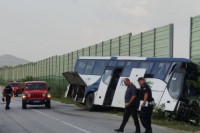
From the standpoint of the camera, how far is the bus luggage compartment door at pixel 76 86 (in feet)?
93.9

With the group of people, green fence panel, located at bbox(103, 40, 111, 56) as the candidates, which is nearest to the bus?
the group of people

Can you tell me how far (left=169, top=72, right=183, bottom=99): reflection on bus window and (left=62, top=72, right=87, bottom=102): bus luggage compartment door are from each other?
27.3 ft

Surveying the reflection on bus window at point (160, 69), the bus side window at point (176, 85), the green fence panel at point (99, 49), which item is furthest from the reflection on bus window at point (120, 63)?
the green fence panel at point (99, 49)

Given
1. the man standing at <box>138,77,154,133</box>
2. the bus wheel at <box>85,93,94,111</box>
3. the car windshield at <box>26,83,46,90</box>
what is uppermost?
the man standing at <box>138,77,154,133</box>

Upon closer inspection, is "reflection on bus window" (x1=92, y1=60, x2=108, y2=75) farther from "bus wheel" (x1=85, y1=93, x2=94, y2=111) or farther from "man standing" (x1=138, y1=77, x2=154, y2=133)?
"man standing" (x1=138, y1=77, x2=154, y2=133)

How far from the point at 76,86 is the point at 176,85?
9.87 metres

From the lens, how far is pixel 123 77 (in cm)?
2530

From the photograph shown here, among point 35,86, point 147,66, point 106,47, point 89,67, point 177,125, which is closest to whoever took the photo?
point 177,125

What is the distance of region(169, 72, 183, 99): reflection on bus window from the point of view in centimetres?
2056

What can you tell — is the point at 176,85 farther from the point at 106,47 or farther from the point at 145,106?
the point at 106,47

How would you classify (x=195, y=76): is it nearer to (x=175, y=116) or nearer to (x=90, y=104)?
(x=175, y=116)

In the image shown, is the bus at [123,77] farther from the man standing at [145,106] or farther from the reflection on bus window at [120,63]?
the man standing at [145,106]

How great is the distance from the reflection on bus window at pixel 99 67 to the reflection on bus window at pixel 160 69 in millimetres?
5082

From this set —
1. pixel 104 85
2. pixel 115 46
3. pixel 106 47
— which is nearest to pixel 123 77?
pixel 104 85
